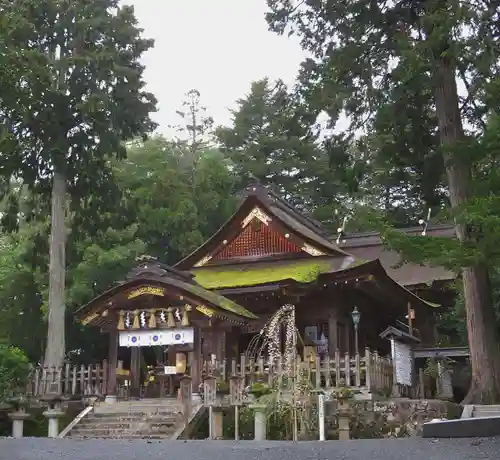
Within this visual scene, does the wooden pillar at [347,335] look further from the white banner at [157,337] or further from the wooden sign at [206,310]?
the white banner at [157,337]

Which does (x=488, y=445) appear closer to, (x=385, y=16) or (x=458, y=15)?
(x=458, y=15)

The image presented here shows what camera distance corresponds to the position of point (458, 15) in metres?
10.4

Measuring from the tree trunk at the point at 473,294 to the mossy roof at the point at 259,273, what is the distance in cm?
484

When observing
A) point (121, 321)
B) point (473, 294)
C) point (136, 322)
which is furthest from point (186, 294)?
point (473, 294)

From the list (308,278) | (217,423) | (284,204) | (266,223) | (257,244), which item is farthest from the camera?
(284,204)

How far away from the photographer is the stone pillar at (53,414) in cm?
1347

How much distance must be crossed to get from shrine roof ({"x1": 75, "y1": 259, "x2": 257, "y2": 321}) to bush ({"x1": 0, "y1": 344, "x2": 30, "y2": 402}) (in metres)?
1.68

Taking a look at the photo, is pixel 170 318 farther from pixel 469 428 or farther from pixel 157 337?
pixel 469 428

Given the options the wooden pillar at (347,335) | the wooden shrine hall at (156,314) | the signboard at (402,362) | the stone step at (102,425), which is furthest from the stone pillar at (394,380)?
the stone step at (102,425)

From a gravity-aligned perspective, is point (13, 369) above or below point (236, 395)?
above

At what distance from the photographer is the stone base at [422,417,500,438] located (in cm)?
650

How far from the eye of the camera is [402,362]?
→ 14.3 metres

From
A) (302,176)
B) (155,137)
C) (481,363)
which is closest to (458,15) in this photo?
(481,363)

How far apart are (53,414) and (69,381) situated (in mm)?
2016
